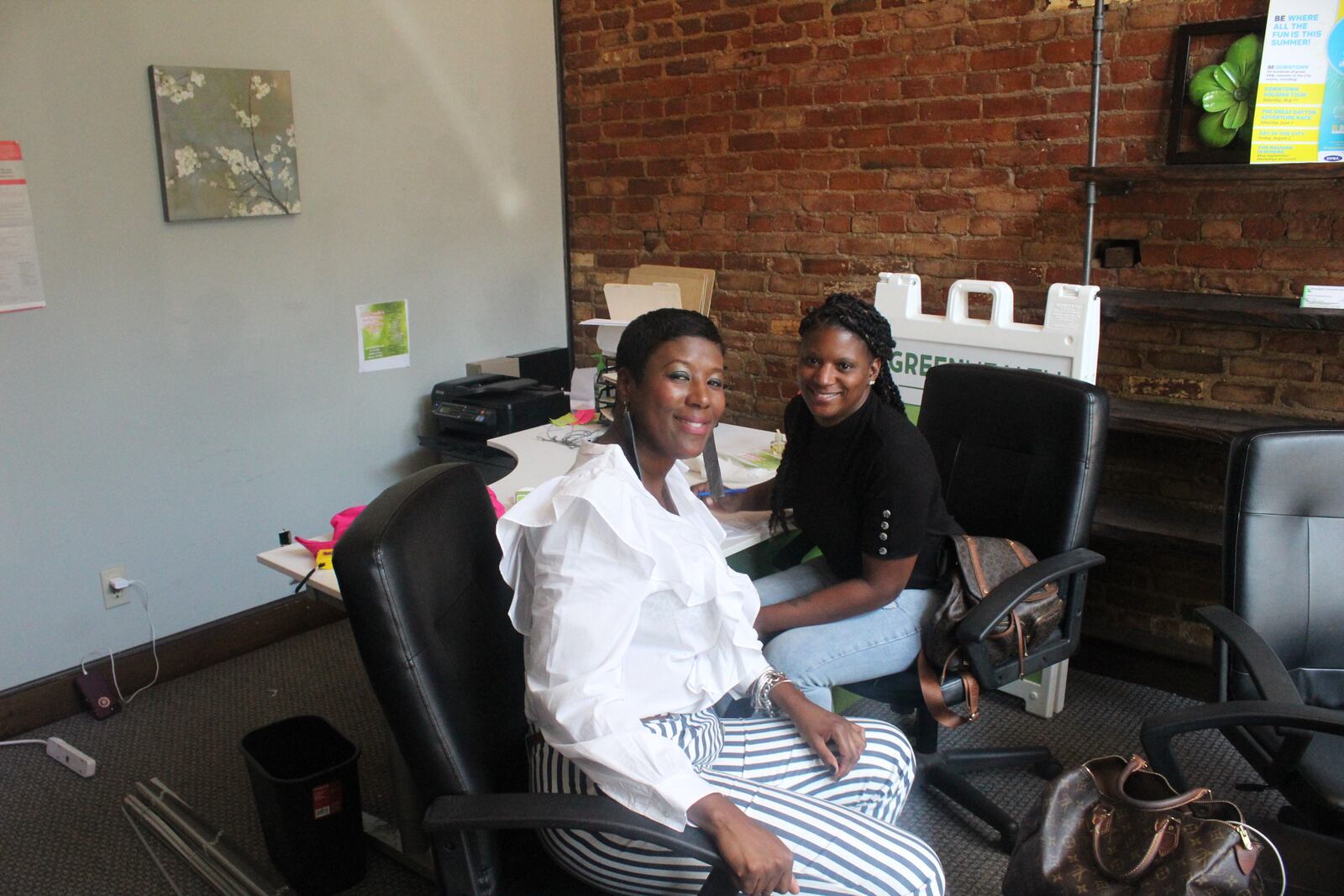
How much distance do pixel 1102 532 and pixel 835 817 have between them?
1.60 m

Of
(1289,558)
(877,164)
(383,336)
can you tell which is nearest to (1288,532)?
(1289,558)

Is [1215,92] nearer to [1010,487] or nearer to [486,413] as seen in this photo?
[1010,487]

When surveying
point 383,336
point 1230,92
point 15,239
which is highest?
point 1230,92

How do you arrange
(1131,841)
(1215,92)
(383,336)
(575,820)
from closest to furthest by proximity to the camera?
(575,820) → (1131,841) → (1215,92) → (383,336)

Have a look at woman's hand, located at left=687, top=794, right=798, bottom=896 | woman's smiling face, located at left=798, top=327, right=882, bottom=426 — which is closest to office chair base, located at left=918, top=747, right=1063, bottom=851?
woman's smiling face, located at left=798, top=327, right=882, bottom=426

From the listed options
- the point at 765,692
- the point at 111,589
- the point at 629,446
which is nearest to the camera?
the point at 629,446

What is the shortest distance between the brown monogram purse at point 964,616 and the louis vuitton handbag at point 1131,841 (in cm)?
41

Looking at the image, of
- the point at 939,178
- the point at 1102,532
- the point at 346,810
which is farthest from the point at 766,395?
the point at 346,810

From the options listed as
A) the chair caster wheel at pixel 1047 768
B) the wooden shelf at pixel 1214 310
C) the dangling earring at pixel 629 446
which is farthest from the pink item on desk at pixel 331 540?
the wooden shelf at pixel 1214 310

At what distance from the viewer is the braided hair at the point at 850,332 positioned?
2.03 metres

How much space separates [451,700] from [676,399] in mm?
564

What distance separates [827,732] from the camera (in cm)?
156

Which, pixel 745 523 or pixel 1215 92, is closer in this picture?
pixel 745 523

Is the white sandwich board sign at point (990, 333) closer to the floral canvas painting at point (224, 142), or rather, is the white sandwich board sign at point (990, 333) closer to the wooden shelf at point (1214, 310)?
the wooden shelf at point (1214, 310)
